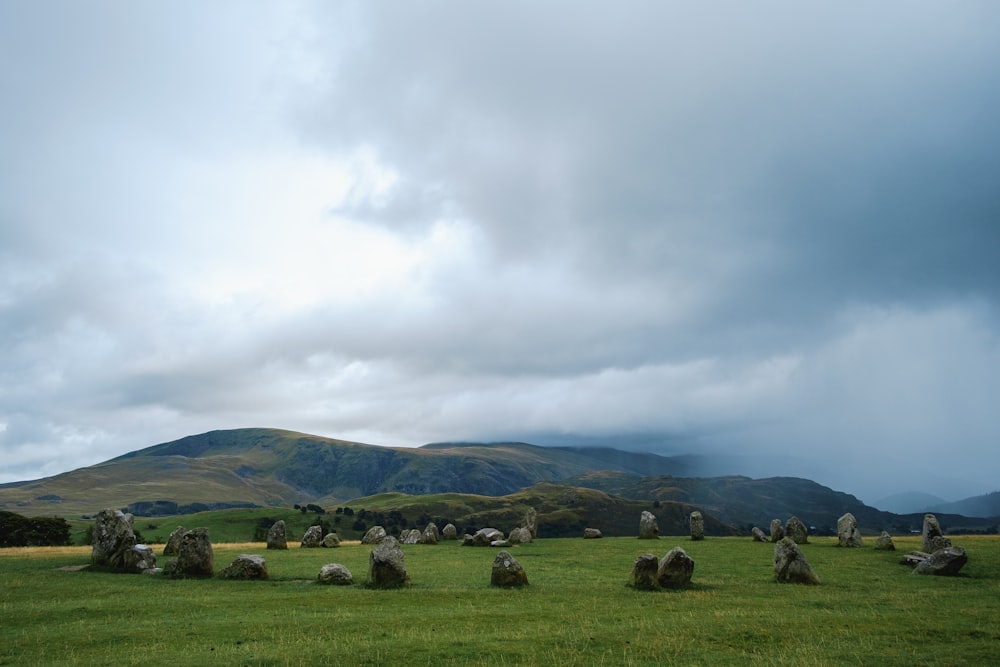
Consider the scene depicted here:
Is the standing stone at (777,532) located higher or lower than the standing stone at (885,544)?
lower

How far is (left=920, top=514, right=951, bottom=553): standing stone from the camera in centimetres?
3934

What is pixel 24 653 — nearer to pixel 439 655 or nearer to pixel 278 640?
pixel 278 640

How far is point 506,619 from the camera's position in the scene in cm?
2095

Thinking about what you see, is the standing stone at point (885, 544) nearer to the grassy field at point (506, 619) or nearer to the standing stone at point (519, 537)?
the grassy field at point (506, 619)

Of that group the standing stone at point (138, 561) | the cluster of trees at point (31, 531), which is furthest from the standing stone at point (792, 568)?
the cluster of trees at point (31, 531)

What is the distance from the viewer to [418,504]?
185250 millimetres

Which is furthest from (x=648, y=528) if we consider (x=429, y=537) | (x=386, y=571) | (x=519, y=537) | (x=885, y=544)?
(x=386, y=571)

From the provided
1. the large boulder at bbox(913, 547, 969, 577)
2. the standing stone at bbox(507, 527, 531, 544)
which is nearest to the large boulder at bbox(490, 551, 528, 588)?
the large boulder at bbox(913, 547, 969, 577)

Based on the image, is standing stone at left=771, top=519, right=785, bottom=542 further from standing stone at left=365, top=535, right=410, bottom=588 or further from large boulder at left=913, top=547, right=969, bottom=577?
standing stone at left=365, top=535, right=410, bottom=588

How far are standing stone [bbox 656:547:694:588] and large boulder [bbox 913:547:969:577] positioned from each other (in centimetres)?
1443

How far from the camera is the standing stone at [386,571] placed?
29.1 metres

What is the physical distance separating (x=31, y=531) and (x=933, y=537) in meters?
85.2

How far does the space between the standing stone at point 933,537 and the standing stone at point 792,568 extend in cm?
1561

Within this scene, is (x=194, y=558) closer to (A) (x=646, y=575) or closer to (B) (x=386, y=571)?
(B) (x=386, y=571)
